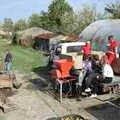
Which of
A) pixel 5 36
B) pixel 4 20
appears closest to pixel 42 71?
pixel 5 36

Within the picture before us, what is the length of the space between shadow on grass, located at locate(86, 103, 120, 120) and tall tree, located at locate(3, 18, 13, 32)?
91301mm

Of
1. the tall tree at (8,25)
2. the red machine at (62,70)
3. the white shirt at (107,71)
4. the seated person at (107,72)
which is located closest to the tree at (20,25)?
the tall tree at (8,25)

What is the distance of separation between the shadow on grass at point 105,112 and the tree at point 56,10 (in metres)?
40.0

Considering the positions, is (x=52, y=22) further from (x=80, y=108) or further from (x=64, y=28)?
(x=80, y=108)

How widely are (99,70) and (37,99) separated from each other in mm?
3043

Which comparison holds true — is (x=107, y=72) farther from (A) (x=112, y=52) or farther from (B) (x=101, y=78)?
(A) (x=112, y=52)

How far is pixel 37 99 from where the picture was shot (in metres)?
17.4

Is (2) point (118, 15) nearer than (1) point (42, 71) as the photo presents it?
No

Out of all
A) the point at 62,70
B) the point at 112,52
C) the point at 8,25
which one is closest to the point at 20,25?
the point at 8,25

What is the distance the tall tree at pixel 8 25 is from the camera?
4198 inches

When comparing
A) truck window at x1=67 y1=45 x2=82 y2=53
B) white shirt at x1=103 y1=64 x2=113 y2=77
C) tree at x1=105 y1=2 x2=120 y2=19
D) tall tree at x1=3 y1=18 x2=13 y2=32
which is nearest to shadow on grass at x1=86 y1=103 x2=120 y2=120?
white shirt at x1=103 y1=64 x2=113 y2=77

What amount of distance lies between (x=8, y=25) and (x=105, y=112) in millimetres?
98757

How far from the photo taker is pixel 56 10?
57.2 m

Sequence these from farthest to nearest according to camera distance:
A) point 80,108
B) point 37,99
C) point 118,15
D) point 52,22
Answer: point 52,22 < point 118,15 < point 37,99 < point 80,108
